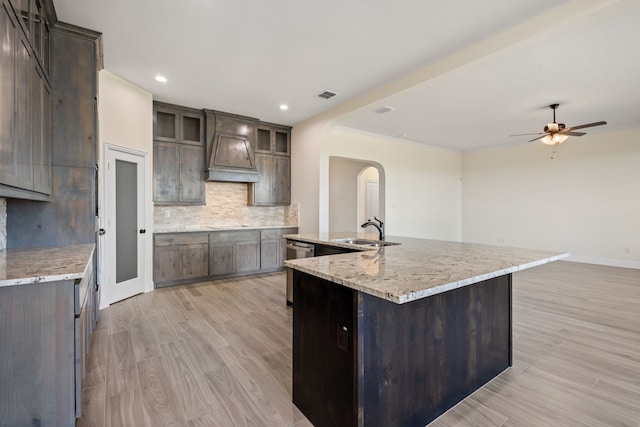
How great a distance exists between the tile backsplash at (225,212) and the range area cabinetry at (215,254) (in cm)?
59

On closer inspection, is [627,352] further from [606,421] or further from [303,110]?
[303,110]

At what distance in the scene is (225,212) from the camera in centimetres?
574

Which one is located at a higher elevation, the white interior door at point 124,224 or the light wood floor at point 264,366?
the white interior door at point 124,224

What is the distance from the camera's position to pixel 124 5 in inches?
97.7

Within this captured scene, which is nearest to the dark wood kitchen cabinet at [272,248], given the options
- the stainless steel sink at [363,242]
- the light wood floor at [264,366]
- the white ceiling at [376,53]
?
the light wood floor at [264,366]

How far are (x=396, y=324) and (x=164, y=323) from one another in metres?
2.70

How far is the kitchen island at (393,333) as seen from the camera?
1.41 m

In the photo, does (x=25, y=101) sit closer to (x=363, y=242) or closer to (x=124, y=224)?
(x=124, y=224)

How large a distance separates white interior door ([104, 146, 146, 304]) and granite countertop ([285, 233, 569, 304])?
310cm

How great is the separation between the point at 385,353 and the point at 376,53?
2.95 metres

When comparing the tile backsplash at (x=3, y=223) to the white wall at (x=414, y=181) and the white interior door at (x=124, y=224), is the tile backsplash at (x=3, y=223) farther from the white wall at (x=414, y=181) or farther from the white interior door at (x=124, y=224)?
the white wall at (x=414, y=181)

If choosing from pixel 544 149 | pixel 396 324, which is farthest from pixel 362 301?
pixel 544 149

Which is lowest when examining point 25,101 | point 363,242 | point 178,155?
point 363,242

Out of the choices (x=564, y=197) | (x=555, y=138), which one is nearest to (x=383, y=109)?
(x=555, y=138)
